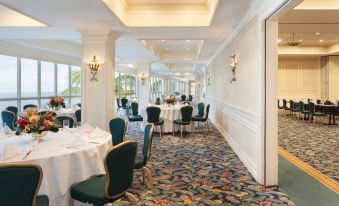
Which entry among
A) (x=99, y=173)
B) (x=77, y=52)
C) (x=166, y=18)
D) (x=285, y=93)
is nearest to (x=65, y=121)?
(x=99, y=173)

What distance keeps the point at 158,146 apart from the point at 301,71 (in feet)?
36.7

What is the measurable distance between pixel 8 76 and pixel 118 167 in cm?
750

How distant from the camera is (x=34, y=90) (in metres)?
9.21

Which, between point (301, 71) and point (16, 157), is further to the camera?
point (301, 71)

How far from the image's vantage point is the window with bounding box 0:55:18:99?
7840mm

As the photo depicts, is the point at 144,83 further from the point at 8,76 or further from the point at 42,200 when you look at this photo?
the point at 42,200

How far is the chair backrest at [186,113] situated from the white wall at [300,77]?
28.7ft

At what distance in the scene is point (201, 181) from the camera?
4.05m

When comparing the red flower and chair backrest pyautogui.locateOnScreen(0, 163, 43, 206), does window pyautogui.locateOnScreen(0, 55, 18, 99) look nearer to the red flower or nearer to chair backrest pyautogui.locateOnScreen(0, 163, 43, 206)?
the red flower

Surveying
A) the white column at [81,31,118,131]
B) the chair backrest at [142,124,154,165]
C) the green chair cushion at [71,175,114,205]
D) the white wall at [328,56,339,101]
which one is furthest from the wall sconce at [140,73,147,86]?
the green chair cushion at [71,175,114,205]

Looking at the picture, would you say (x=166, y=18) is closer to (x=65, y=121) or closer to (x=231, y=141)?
(x=65, y=121)

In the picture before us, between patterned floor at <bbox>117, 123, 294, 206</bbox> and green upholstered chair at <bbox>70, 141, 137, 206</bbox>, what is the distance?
909mm

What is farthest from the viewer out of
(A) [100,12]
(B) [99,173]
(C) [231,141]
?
(C) [231,141]

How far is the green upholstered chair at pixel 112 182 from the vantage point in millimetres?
2334
